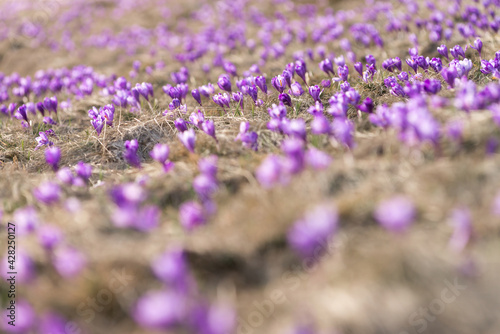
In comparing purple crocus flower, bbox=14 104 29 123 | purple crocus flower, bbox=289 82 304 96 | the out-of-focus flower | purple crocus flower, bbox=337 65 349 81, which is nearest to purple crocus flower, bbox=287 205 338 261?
the out-of-focus flower

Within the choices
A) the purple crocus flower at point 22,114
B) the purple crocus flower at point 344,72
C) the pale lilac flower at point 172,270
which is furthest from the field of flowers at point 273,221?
the purple crocus flower at point 22,114

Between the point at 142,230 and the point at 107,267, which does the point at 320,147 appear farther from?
the point at 107,267

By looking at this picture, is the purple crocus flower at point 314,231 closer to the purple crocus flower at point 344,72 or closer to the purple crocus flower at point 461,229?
the purple crocus flower at point 461,229

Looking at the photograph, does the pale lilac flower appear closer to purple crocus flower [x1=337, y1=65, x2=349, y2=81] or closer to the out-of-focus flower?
the out-of-focus flower

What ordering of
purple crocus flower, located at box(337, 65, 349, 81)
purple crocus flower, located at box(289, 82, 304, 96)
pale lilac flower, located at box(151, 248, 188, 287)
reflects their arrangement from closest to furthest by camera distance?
1. pale lilac flower, located at box(151, 248, 188, 287)
2. purple crocus flower, located at box(289, 82, 304, 96)
3. purple crocus flower, located at box(337, 65, 349, 81)

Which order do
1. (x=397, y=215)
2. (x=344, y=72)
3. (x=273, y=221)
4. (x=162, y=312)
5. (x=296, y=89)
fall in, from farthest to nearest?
1. (x=344, y=72)
2. (x=296, y=89)
3. (x=273, y=221)
4. (x=397, y=215)
5. (x=162, y=312)

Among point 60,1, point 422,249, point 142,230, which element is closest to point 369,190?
point 422,249

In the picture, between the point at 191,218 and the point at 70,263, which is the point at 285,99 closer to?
the point at 191,218

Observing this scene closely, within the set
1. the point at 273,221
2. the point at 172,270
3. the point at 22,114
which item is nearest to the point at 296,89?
the point at 273,221
